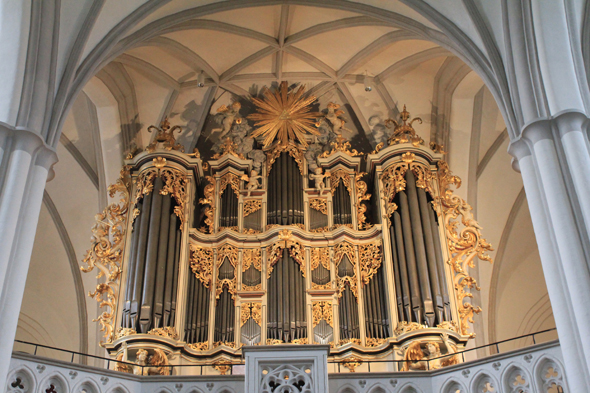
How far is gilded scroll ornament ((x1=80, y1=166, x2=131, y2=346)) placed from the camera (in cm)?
1211

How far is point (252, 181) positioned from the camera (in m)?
14.2

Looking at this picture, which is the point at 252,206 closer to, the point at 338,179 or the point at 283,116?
the point at 338,179

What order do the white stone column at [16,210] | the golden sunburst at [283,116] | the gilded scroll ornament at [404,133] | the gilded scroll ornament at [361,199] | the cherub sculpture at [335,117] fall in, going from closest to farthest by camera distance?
the white stone column at [16,210] → the gilded scroll ornament at [361,199] → the gilded scroll ornament at [404,133] → the golden sunburst at [283,116] → the cherub sculpture at [335,117]

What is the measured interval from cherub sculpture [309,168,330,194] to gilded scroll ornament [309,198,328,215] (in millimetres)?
199

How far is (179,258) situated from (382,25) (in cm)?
574

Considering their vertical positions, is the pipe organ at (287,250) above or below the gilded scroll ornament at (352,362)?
above

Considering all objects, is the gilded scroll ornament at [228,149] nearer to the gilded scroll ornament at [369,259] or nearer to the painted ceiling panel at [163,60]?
the painted ceiling panel at [163,60]

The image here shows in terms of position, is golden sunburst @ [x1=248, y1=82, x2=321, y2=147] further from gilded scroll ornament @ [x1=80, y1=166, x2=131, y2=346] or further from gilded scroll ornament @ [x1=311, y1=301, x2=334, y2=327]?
gilded scroll ornament @ [x1=311, y1=301, x2=334, y2=327]

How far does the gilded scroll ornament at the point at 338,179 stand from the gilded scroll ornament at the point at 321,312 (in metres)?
2.55

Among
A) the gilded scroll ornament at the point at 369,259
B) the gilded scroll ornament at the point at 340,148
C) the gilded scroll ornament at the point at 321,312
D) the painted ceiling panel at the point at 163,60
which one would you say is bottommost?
the gilded scroll ornament at the point at 321,312

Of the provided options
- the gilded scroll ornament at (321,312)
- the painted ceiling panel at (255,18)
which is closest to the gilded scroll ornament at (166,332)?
the gilded scroll ornament at (321,312)

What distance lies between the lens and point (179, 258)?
12734mm

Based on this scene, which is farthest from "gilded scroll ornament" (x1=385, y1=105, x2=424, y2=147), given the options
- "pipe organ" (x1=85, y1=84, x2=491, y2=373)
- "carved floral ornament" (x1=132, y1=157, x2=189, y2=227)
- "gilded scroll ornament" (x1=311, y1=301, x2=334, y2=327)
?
"carved floral ornament" (x1=132, y1=157, x2=189, y2=227)

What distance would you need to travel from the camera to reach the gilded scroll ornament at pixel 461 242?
12.1 meters
